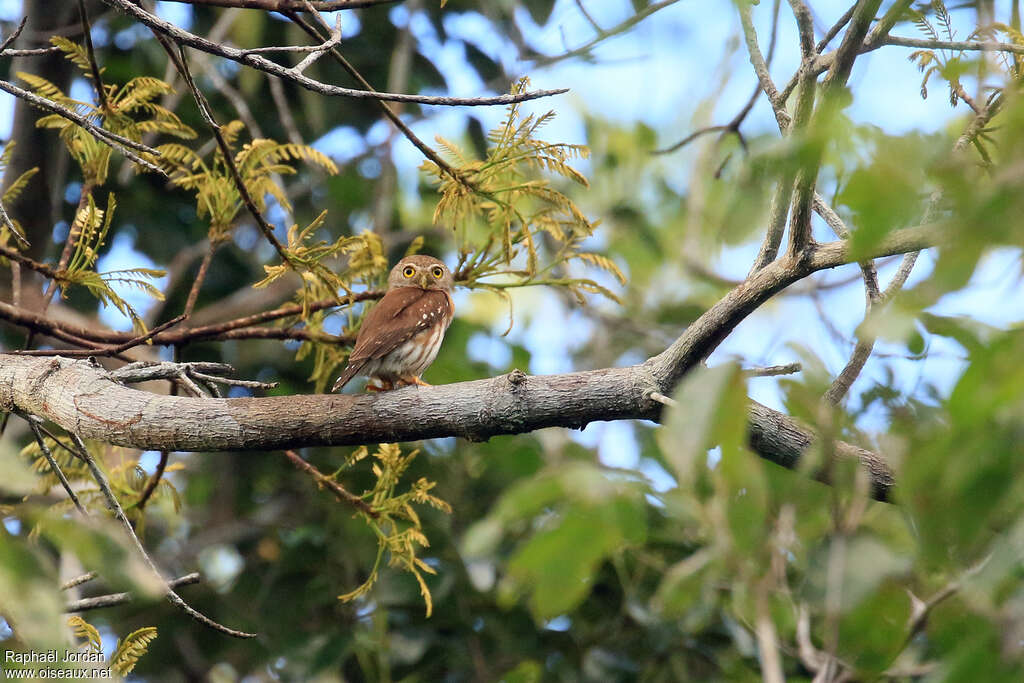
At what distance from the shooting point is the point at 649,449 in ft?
19.1

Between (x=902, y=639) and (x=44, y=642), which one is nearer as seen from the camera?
(x=44, y=642)

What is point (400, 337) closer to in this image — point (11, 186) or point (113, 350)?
point (113, 350)

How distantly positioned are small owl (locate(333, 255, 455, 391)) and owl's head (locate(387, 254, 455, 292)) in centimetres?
9

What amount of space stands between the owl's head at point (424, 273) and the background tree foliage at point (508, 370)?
15.2 inches

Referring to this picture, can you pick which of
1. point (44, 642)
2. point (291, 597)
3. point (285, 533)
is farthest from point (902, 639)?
point (285, 533)

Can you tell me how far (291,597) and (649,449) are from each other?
7.69ft

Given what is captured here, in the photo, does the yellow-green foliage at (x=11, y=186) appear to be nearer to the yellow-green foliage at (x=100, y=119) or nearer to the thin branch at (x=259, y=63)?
the yellow-green foliage at (x=100, y=119)

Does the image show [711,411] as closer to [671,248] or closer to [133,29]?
[133,29]

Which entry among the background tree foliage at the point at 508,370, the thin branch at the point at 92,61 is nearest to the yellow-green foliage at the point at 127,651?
the background tree foliage at the point at 508,370

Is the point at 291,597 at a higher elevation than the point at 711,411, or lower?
lower

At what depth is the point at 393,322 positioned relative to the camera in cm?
422

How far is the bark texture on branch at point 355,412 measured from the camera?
2.94m

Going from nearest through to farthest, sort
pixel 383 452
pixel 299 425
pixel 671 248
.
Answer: pixel 299 425 < pixel 383 452 < pixel 671 248

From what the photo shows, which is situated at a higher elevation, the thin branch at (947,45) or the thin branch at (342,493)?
the thin branch at (947,45)
